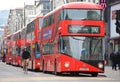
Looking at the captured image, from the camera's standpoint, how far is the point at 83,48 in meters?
30.7

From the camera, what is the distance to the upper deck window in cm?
3108

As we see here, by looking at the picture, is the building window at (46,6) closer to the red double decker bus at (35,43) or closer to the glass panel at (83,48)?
the red double decker bus at (35,43)

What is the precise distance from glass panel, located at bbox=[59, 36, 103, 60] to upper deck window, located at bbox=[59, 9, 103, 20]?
Result: 114 centimetres

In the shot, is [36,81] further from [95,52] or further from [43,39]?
[43,39]

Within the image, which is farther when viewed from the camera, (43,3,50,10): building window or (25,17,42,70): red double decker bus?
(43,3,50,10): building window

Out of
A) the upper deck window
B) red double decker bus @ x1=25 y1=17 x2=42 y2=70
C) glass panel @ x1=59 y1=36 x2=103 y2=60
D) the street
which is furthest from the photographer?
red double decker bus @ x1=25 y1=17 x2=42 y2=70

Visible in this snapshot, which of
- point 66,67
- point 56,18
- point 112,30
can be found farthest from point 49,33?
point 112,30

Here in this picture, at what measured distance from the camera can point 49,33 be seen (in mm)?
35375

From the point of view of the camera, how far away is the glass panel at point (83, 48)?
30.6 m

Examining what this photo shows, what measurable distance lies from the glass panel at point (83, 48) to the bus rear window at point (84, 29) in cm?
34

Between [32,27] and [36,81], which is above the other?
[32,27]

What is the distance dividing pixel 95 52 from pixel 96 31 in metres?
1.15

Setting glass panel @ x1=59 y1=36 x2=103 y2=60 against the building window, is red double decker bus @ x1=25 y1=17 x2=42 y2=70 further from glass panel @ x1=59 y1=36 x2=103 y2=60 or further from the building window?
the building window

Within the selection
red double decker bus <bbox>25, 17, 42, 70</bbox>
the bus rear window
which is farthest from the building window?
the bus rear window
